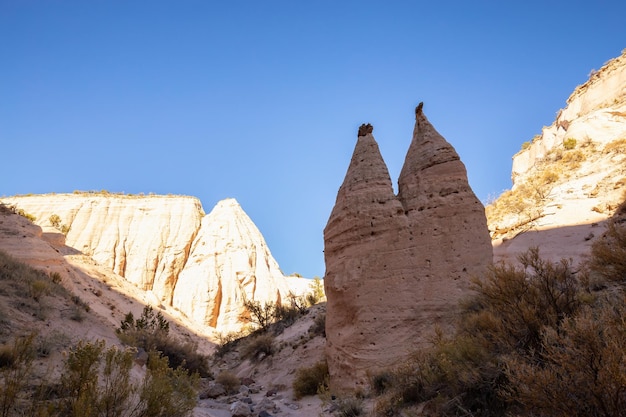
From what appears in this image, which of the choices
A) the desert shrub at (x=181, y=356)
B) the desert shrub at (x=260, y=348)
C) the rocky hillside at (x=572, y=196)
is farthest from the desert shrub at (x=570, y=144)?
the desert shrub at (x=181, y=356)

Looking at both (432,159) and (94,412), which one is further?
(432,159)

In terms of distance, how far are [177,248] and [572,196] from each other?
1338 inches

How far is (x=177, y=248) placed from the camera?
39531mm

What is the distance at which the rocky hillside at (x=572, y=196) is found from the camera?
49.4ft

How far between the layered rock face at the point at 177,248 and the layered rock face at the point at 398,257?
2806 centimetres

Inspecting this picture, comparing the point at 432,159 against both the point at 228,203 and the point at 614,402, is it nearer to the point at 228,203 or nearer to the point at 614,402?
the point at 614,402

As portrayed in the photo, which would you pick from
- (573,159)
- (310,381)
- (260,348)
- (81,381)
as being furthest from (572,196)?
(81,381)

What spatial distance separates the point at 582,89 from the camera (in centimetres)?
3747

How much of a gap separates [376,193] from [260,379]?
8.11 m

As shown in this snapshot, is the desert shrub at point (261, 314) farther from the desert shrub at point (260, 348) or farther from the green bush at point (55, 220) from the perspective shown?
the green bush at point (55, 220)

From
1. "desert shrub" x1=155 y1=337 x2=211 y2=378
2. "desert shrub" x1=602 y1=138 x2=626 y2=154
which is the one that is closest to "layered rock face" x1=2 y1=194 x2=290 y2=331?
"desert shrub" x1=155 y1=337 x2=211 y2=378

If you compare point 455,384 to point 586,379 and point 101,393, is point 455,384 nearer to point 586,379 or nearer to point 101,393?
point 586,379

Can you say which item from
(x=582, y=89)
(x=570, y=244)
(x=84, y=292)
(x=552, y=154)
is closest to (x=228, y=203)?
(x=84, y=292)

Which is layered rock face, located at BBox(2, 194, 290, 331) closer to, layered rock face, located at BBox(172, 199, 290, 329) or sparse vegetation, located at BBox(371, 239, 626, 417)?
layered rock face, located at BBox(172, 199, 290, 329)
